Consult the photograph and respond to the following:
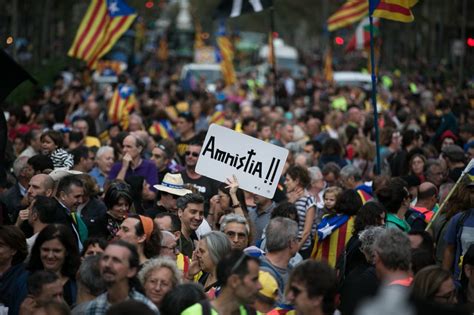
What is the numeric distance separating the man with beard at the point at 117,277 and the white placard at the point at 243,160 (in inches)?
139

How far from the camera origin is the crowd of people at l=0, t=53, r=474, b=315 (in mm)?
6895

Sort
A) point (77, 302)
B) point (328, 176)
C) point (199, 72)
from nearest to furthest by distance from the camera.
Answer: point (77, 302)
point (328, 176)
point (199, 72)

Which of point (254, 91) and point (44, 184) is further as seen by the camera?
point (254, 91)

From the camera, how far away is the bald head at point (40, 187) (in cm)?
1020

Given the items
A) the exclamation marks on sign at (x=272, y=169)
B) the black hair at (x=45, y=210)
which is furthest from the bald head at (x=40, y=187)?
the exclamation marks on sign at (x=272, y=169)

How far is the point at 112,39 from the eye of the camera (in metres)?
20.8

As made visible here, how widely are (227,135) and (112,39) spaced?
1055 centimetres

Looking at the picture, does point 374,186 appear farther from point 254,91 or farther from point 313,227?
point 254,91

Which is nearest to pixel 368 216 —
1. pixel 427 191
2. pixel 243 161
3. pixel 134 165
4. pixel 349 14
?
pixel 243 161

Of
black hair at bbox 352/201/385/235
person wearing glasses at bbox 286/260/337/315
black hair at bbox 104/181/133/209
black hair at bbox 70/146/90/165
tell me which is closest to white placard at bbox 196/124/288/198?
black hair at bbox 104/181/133/209

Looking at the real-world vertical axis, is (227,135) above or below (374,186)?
above

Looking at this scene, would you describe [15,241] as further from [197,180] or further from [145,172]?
[145,172]

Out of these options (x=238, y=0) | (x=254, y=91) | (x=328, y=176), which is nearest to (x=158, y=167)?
(x=328, y=176)

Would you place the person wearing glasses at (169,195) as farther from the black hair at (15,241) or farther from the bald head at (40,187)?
the black hair at (15,241)
